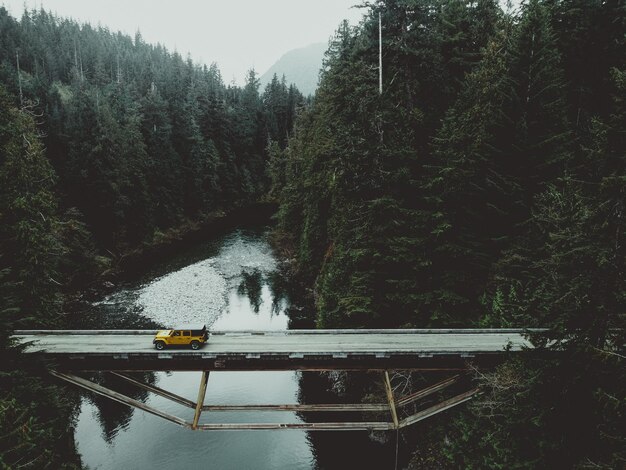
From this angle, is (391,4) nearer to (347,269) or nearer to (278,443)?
(347,269)

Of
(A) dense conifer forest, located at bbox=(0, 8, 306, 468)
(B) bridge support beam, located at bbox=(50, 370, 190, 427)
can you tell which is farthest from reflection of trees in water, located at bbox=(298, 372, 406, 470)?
(A) dense conifer forest, located at bbox=(0, 8, 306, 468)

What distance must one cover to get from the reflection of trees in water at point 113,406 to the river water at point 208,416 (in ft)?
0.20

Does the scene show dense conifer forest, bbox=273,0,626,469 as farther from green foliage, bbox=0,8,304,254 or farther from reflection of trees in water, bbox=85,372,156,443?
green foliage, bbox=0,8,304,254

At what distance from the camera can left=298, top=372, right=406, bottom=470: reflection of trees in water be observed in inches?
934

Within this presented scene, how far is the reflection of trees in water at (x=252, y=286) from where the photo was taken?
4634 centimetres

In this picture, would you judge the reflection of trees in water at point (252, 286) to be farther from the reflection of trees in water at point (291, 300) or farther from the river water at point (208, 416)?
the reflection of trees in water at point (291, 300)

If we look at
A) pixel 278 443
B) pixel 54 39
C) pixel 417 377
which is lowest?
pixel 278 443

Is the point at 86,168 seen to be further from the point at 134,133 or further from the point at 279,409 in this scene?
the point at 279,409

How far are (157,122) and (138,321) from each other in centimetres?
5444

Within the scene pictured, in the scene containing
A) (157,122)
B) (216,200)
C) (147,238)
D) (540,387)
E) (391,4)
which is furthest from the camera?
(216,200)

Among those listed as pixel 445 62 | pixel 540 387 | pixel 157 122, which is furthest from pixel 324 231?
pixel 157 122

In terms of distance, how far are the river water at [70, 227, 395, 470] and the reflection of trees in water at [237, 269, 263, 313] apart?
0.29 metres

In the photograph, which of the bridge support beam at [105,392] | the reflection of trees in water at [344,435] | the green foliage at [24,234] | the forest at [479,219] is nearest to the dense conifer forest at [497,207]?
the forest at [479,219]

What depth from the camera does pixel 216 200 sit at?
92.9 m
